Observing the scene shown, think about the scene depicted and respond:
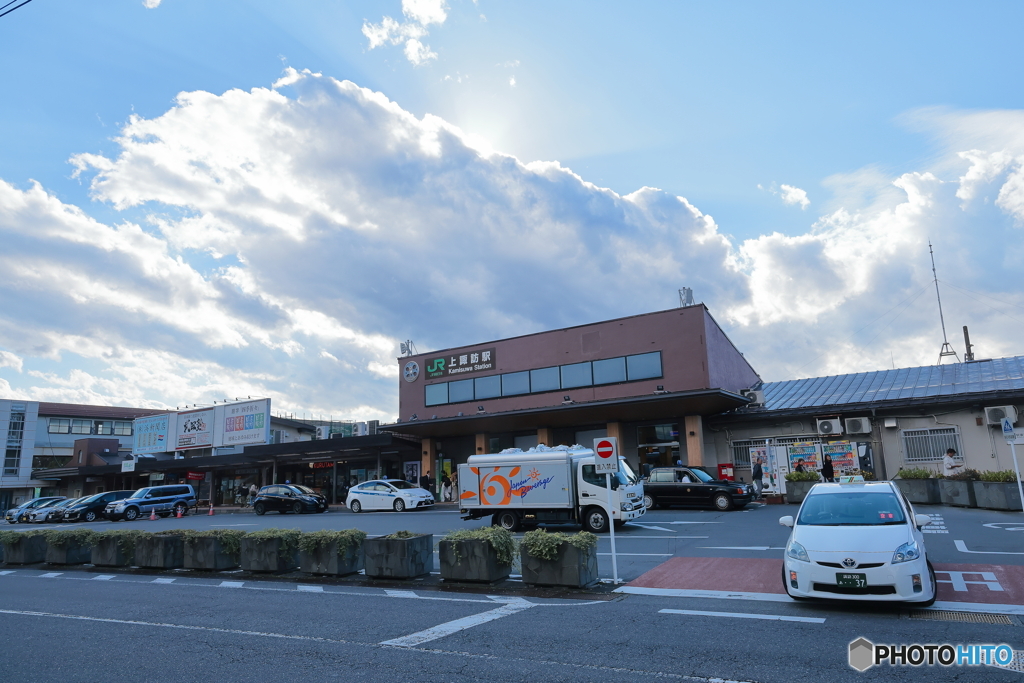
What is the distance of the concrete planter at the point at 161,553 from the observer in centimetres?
1438

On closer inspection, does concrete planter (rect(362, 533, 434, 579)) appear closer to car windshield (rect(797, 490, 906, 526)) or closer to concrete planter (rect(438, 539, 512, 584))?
concrete planter (rect(438, 539, 512, 584))

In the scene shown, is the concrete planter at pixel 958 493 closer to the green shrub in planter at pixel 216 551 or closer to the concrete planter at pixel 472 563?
the concrete planter at pixel 472 563

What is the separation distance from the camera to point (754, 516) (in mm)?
18953

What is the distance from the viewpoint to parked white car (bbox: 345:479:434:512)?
28.0 meters

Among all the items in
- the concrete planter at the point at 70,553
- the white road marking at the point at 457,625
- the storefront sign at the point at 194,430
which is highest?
the storefront sign at the point at 194,430

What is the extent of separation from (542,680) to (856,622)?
4.04 meters

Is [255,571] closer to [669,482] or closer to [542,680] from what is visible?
[542,680]

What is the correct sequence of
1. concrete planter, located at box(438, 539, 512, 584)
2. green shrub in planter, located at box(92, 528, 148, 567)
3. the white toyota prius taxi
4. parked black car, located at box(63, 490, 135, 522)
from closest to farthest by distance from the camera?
1. the white toyota prius taxi
2. concrete planter, located at box(438, 539, 512, 584)
3. green shrub in planter, located at box(92, 528, 148, 567)
4. parked black car, located at box(63, 490, 135, 522)

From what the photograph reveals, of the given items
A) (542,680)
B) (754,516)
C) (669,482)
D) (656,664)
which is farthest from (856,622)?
(669,482)

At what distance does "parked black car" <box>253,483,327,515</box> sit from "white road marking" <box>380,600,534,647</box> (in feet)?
77.1

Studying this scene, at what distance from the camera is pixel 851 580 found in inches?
305

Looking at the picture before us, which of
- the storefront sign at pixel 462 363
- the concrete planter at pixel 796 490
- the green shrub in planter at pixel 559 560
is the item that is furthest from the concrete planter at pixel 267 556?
the storefront sign at pixel 462 363

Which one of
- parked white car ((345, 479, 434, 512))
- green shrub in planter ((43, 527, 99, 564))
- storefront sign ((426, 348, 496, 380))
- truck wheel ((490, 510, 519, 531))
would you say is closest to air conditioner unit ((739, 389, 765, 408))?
storefront sign ((426, 348, 496, 380))

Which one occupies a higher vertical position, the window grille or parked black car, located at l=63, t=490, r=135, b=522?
the window grille
